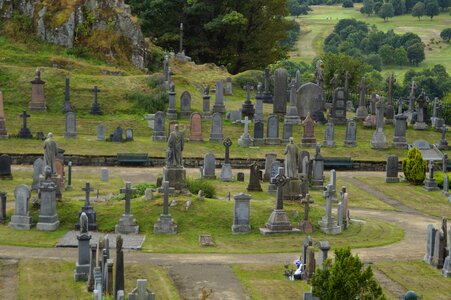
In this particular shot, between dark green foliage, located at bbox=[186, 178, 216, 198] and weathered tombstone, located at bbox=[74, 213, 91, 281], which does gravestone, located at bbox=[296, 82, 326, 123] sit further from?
weathered tombstone, located at bbox=[74, 213, 91, 281]

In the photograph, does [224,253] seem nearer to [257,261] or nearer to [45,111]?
[257,261]

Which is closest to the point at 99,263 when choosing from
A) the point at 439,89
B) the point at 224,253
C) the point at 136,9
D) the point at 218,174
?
the point at 224,253

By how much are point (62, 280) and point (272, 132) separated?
23.3 m

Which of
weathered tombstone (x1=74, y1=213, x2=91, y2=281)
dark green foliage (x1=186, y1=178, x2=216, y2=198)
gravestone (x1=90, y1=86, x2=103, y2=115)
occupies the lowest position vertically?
weathered tombstone (x1=74, y1=213, x2=91, y2=281)

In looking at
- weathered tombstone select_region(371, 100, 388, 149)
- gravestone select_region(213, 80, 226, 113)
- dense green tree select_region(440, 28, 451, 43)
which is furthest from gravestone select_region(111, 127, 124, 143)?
dense green tree select_region(440, 28, 451, 43)

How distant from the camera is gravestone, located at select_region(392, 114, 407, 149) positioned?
4528 cm

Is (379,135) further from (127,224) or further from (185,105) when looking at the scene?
(127,224)

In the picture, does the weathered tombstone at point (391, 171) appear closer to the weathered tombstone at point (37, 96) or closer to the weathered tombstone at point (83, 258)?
the weathered tombstone at point (37, 96)

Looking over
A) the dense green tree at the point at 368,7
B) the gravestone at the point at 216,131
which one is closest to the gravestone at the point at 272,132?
the gravestone at the point at 216,131

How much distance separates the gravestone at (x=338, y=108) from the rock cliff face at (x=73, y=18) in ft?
49.3

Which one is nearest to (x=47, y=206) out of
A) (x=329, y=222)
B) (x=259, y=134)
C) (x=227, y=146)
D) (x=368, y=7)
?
(x=329, y=222)

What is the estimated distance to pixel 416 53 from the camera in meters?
124

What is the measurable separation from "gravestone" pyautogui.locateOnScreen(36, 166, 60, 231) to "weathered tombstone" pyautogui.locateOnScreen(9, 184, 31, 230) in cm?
40

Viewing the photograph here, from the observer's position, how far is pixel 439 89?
9094 centimetres
